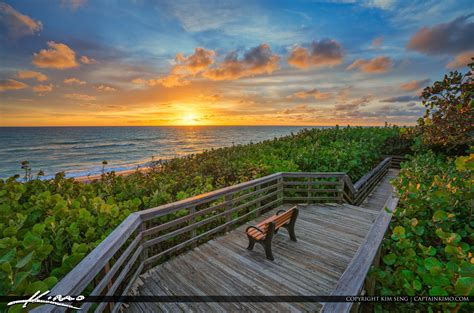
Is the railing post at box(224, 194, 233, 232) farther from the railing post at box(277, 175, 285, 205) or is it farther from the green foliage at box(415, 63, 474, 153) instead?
the green foliage at box(415, 63, 474, 153)

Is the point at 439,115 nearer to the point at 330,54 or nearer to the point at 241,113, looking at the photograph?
the point at 330,54

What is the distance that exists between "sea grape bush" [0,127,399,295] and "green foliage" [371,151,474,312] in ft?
9.38

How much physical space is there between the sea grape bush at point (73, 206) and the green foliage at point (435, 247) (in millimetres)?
2859

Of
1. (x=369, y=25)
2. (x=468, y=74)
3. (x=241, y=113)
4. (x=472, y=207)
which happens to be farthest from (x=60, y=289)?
(x=241, y=113)

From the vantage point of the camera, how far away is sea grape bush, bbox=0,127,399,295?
1.79m

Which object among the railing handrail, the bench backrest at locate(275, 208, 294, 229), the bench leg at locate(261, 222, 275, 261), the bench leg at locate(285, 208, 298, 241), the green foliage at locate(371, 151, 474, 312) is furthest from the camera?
the bench leg at locate(285, 208, 298, 241)

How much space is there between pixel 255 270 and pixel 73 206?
345cm

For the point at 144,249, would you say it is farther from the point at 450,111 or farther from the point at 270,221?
the point at 450,111

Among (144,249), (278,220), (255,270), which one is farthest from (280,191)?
(144,249)

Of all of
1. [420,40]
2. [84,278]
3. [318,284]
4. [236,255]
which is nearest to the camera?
[84,278]

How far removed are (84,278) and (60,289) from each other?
0.20m

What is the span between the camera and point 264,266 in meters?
3.77
